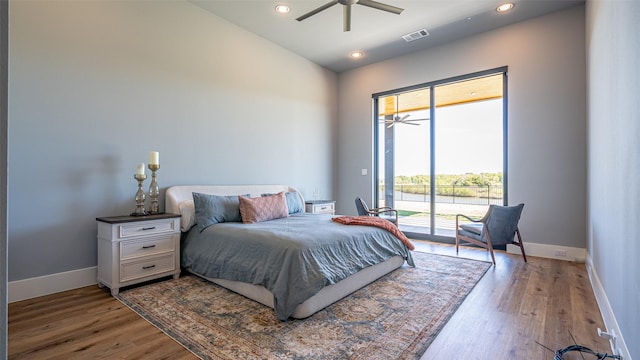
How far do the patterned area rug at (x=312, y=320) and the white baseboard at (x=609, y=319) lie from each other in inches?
36.3

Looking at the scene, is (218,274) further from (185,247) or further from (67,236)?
(67,236)

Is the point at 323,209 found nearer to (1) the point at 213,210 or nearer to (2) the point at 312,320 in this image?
(1) the point at 213,210

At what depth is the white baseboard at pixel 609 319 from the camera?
5.50ft

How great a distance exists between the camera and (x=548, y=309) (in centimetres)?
240

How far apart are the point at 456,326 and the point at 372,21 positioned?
379 centimetres

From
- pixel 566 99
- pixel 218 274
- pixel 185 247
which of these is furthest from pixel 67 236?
pixel 566 99

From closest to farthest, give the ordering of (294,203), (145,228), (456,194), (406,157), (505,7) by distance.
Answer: (145,228), (505,7), (294,203), (456,194), (406,157)

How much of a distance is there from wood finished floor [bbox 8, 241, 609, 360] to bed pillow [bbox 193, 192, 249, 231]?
1.03m

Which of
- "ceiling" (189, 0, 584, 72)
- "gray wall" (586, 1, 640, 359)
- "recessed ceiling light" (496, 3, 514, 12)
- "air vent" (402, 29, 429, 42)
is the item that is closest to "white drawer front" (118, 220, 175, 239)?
"ceiling" (189, 0, 584, 72)

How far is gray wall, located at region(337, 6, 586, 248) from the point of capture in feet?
12.5

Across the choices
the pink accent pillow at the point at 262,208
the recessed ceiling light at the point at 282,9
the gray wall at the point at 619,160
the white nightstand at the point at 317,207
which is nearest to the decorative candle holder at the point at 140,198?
the pink accent pillow at the point at 262,208

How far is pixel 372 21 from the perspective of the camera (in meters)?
4.11

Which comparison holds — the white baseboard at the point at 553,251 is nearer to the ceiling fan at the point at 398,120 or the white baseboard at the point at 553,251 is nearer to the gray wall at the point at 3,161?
the ceiling fan at the point at 398,120

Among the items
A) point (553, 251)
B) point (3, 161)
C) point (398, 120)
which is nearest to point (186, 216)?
point (3, 161)
